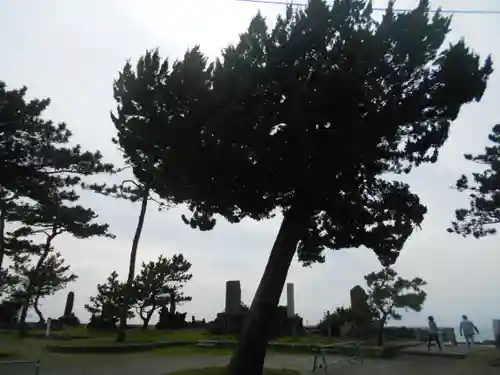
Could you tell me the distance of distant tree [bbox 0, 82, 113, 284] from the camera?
1505 cm

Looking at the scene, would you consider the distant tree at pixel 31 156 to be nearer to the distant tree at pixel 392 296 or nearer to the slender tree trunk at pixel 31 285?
the slender tree trunk at pixel 31 285

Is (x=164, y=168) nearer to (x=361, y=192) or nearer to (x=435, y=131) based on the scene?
(x=361, y=192)

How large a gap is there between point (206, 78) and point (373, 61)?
3.70m

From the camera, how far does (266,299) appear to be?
9.88m

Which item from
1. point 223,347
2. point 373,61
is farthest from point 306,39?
point 223,347

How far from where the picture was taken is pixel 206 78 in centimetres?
1008

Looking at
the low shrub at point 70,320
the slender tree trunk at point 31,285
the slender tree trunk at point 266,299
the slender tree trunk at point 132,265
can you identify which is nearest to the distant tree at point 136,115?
the slender tree trunk at point 266,299

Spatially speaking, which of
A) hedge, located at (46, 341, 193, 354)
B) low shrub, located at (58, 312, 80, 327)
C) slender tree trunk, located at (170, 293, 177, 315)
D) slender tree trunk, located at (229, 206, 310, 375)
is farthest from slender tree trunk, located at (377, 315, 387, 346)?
low shrub, located at (58, 312, 80, 327)

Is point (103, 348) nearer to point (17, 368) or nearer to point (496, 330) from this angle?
→ point (17, 368)

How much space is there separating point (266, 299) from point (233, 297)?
1475 cm

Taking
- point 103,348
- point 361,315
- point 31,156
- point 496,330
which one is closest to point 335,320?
point 361,315

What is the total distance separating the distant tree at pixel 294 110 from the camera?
9.45 m

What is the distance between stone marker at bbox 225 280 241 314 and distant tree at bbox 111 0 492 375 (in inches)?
556

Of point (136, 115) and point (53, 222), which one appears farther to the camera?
point (53, 222)
